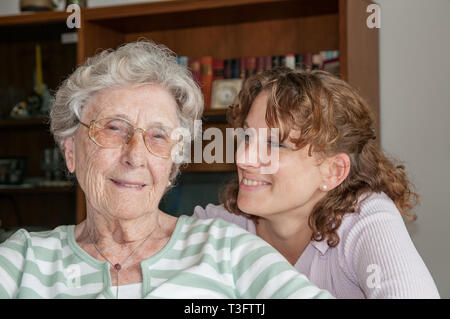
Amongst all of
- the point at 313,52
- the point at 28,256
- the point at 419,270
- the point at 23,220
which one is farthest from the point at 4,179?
the point at 419,270

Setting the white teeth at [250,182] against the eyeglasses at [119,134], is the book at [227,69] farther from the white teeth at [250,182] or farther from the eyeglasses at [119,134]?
the eyeglasses at [119,134]

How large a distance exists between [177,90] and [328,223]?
1.83ft

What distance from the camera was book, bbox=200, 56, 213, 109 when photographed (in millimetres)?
3086

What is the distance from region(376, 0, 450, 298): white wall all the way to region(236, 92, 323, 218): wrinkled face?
4.29 ft

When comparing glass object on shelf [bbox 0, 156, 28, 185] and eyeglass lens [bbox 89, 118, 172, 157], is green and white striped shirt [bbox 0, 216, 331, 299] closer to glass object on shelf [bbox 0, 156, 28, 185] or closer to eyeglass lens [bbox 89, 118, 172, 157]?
eyeglass lens [bbox 89, 118, 172, 157]

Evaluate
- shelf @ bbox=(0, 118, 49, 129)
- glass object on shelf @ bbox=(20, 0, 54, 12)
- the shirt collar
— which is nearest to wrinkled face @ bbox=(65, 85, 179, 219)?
the shirt collar

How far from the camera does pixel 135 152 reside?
4.68 feet

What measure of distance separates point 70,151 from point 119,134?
0.20m

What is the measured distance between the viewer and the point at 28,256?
1.42 m

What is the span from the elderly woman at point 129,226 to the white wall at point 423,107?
162 centimetres

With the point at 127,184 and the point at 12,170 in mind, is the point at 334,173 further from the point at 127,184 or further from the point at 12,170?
the point at 12,170

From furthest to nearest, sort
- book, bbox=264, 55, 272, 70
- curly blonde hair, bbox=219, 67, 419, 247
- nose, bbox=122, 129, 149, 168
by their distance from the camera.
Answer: book, bbox=264, 55, 272, 70 → curly blonde hair, bbox=219, 67, 419, 247 → nose, bbox=122, 129, 149, 168

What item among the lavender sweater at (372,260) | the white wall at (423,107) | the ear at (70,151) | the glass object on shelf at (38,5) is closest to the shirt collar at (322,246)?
the lavender sweater at (372,260)
